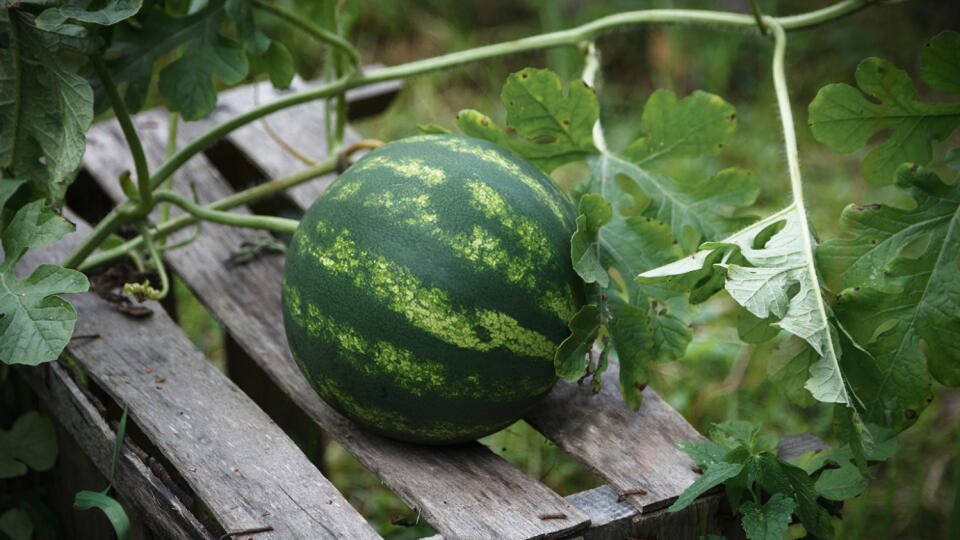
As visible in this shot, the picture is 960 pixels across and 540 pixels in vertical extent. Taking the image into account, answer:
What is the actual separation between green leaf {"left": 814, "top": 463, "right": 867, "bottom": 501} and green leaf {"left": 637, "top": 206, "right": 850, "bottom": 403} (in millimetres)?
235

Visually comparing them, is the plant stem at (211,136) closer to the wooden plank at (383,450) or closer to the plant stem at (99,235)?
the plant stem at (99,235)

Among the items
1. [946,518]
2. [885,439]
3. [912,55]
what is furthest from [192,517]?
[912,55]

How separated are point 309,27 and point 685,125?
91cm

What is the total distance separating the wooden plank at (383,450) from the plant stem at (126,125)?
30cm

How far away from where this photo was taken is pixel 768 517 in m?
1.52

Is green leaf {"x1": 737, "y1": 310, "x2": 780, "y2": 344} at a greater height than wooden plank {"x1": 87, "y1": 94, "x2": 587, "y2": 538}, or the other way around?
green leaf {"x1": 737, "y1": 310, "x2": 780, "y2": 344}

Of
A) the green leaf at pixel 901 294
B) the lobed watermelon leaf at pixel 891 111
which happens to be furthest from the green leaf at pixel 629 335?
the lobed watermelon leaf at pixel 891 111

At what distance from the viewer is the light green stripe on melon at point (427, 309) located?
5.16 ft

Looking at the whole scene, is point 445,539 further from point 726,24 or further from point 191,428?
point 726,24

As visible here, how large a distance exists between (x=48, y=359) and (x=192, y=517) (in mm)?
366

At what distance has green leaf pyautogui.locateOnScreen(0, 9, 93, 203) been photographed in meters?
1.76

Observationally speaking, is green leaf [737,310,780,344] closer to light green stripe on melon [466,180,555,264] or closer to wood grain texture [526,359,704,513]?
wood grain texture [526,359,704,513]

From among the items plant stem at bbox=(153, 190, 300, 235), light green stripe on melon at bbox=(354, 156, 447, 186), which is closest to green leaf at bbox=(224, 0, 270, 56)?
plant stem at bbox=(153, 190, 300, 235)

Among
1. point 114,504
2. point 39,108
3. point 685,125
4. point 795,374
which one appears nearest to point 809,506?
point 795,374
